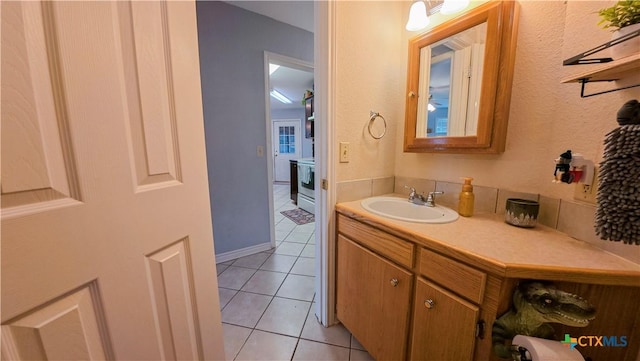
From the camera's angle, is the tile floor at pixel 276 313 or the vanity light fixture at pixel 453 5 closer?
the vanity light fixture at pixel 453 5

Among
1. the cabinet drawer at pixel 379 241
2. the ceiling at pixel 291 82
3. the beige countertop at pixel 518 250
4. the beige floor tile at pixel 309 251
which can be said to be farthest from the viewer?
the ceiling at pixel 291 82

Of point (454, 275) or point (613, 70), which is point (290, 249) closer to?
point (454, 275)

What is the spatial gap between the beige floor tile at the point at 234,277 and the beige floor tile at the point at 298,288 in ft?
1.17

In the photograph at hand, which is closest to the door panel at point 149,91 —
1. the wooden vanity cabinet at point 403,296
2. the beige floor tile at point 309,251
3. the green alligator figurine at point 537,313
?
the wooden vanity cabinet at point 403,296

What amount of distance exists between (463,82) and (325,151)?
79 cm

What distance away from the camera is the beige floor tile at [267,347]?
126 cm

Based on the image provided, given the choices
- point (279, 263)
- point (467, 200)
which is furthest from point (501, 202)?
point (279, 263)

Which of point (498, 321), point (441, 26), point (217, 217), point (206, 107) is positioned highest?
point (441, 26)

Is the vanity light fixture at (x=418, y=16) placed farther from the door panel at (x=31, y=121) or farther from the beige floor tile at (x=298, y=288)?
the beige floor tile at (x=298, y=288)

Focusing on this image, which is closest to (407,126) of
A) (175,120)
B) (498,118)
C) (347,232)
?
(498,118)

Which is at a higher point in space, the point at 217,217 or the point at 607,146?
the point at 607,146

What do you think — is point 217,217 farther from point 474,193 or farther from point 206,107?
point 474,193

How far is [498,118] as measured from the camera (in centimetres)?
101

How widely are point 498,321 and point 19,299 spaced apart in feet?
3.52
